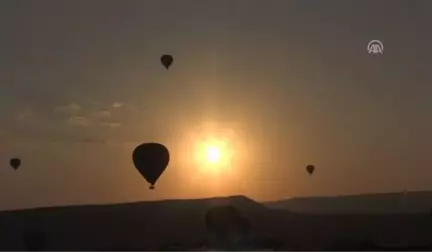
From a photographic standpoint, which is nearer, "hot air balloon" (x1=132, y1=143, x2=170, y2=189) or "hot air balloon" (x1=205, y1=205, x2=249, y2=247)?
"hot air balloon" (x1=132, y1=143, x2=170, y2=189)

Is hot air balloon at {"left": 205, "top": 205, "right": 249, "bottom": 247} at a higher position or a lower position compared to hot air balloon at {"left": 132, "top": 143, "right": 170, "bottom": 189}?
lower

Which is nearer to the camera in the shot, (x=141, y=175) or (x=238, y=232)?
(x=141, y=175)

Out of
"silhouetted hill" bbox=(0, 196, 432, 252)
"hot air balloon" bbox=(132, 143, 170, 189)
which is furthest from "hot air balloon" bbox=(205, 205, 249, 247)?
"hot air balloon" bbox=(132, 143, 170, 189)

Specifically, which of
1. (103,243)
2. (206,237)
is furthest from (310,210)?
(103,243)

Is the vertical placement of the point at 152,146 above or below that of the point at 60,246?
above

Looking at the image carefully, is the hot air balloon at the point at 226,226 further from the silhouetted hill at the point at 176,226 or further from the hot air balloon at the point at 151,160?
the hot air balloon at the point at 151,160

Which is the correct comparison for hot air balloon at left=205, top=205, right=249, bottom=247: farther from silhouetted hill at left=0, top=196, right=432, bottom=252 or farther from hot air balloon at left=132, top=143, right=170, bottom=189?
hot air balloon at left=132, top=143, right=170, bottom=189

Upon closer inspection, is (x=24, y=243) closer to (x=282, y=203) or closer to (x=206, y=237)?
(x=206, y=237)

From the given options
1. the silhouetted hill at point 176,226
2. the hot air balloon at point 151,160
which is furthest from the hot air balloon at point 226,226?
the hot air balloon at point 151,160
